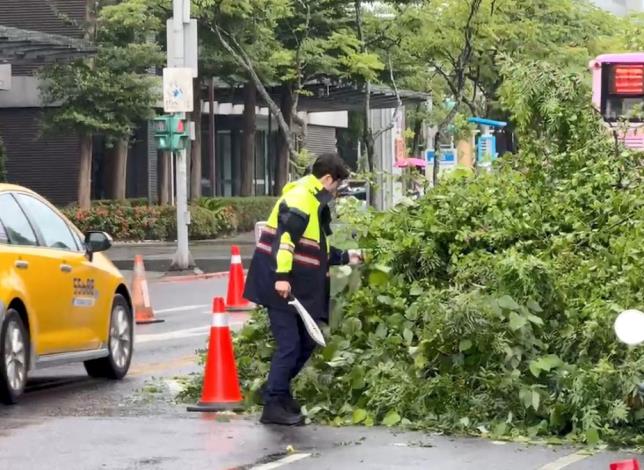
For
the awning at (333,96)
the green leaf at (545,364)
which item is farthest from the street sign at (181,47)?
the green leaf at (545,364)

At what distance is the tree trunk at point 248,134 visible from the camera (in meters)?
48.2

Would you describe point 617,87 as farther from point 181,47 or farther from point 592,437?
point 592,437

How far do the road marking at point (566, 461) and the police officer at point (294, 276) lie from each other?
1998mm

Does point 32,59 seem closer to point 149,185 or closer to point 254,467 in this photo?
point 149,185

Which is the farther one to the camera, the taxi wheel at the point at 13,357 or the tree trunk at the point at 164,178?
the tree trunk at the point at 164,178

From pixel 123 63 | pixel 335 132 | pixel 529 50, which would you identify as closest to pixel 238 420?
pixel 123 63

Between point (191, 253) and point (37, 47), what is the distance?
7.75 m

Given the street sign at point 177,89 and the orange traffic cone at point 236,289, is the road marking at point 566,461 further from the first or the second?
the street sign at point 177,89

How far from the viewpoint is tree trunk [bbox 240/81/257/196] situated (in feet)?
158

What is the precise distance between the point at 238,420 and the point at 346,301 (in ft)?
4.65

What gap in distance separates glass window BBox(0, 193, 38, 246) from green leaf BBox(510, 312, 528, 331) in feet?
12.7

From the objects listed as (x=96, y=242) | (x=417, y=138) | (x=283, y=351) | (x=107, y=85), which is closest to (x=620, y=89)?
(x=96, y=242)

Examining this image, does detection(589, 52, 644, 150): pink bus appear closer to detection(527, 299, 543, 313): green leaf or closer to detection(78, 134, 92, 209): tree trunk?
detection(527, 299, 543, 313): green leaf

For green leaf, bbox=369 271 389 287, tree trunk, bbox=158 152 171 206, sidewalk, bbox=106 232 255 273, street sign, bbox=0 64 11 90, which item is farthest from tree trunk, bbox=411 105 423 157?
green leaf, bbox=369 271 389 287
